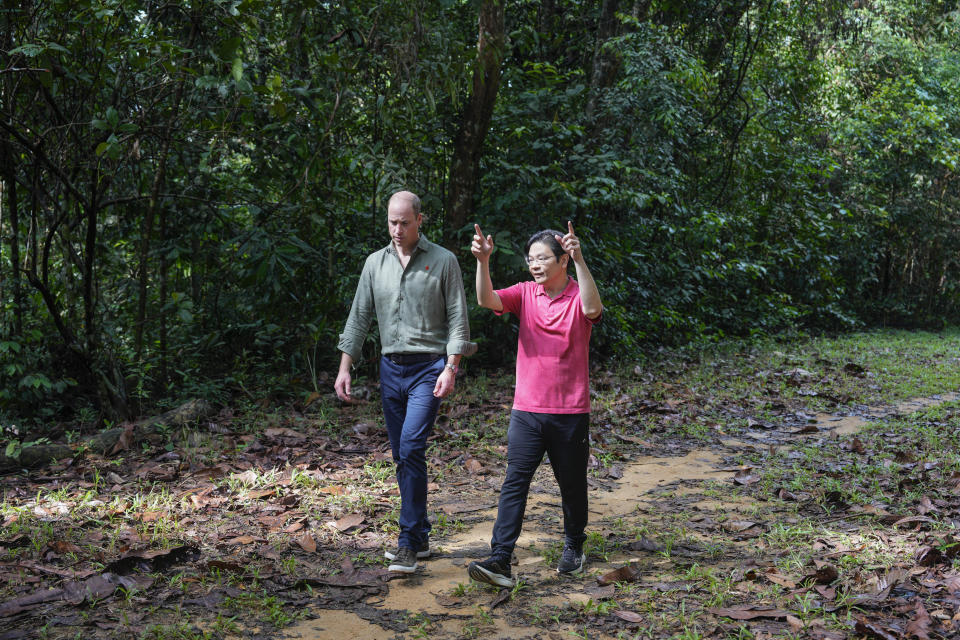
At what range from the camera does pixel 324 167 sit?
871 cm

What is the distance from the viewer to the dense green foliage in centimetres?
734

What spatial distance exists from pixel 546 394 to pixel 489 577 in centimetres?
102

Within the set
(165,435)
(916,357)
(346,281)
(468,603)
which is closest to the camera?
(468,603)

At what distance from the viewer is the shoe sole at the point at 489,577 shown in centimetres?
420

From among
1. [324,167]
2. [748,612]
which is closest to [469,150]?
[324,167]

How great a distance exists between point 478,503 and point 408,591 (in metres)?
1.70

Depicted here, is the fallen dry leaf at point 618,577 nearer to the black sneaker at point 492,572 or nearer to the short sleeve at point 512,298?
the black sneaker at point 492,572

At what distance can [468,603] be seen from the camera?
162 inches

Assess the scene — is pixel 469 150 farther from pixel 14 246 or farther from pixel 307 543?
pixel 307 543

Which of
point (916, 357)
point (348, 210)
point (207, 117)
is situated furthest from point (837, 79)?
point (207, 117)

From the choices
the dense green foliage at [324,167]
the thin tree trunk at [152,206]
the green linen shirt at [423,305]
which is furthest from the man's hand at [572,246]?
the thin tree trunk at [152,206]

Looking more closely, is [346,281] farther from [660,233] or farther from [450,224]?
[660,233]

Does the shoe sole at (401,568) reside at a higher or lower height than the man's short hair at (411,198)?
lower

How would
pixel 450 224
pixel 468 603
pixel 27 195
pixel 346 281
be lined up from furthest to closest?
pixel 450 224 < pixel 346 281 < pixel 27 195 < pixel 468 603
